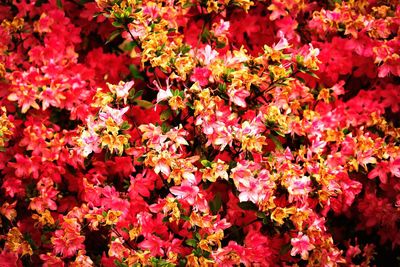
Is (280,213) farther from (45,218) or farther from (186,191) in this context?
(45,218)

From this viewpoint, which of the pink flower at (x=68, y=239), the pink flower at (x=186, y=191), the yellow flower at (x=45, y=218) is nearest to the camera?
the pink flower at (x=186, y=191)

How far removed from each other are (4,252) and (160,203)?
698 millimetres

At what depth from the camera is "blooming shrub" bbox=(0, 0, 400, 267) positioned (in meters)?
1.99

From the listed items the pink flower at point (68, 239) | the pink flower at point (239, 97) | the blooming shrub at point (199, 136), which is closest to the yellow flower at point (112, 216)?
the blooming shrub at point (199, 136)

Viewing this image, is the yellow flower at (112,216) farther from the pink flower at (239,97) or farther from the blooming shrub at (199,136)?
the pink flower at (239,97)

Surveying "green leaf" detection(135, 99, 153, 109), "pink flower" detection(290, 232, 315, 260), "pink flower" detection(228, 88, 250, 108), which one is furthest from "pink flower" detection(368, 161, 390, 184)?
"green leaf" detection(135, 99, 153, 109)

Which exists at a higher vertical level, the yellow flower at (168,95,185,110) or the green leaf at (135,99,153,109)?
the yellow flower at (168,95,185,110)

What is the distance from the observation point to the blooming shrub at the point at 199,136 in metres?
1.99

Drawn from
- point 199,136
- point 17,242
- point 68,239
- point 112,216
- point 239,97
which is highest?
point 239,97

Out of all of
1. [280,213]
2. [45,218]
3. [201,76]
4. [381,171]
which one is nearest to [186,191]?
[280,213]

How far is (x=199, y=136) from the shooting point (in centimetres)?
217

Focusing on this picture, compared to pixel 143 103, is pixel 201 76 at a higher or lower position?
higher

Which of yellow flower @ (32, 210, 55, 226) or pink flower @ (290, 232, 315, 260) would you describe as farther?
yellow flower @ (32, 210, 55, 226)

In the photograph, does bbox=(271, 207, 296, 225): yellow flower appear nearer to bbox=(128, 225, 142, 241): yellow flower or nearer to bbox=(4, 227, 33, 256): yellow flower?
bbox=(128, 225, 142, 241): yellow flower
